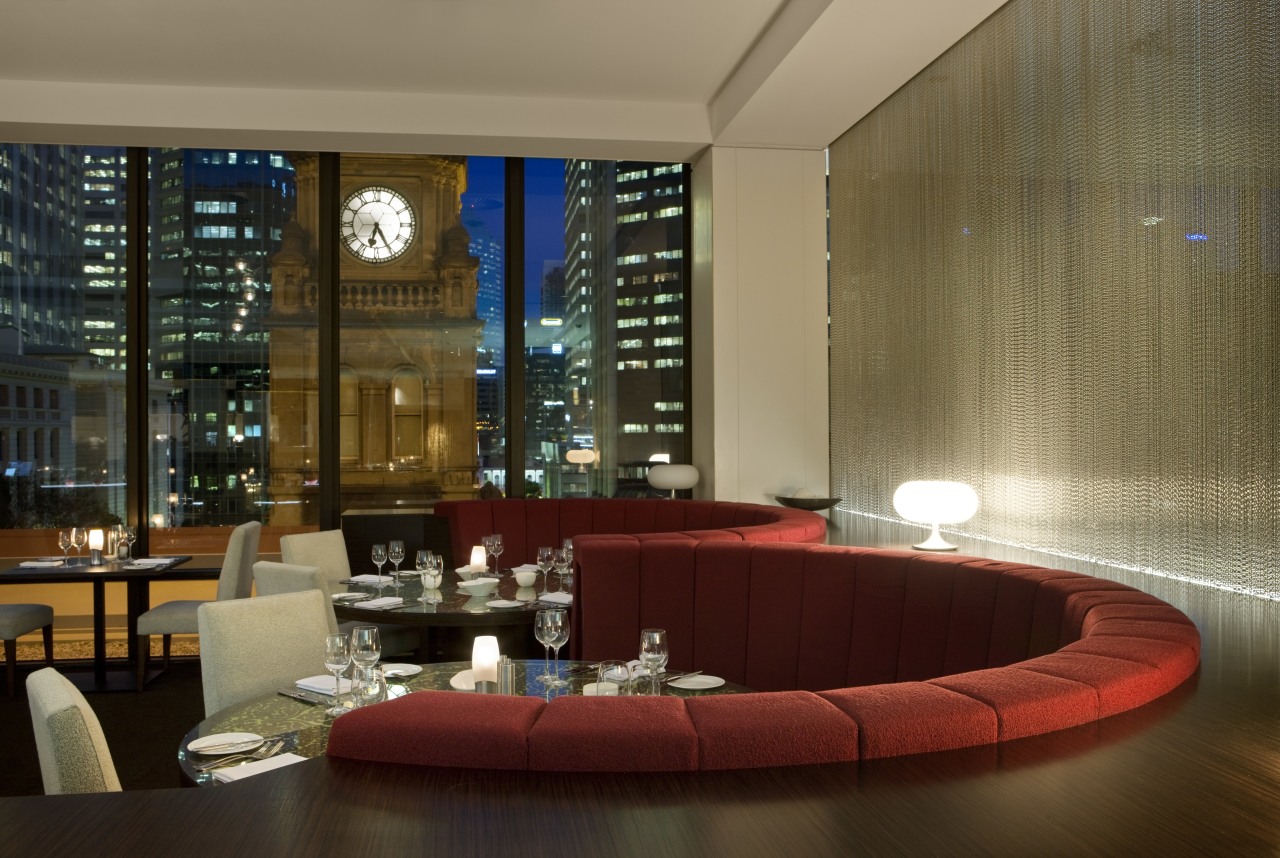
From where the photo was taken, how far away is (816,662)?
11.1 feet

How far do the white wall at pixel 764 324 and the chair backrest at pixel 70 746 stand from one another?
4.58 meters

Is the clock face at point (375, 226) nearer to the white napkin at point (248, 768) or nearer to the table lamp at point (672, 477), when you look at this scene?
the table lamp at point (672, 477)

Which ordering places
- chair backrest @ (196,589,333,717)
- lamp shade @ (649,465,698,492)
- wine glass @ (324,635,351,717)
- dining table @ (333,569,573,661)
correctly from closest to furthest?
1. wine glass @ (324,635,351,717)
2. chair backrest @ (196,589,333,717)
3. dining table @ (333,569,573,661)
4. lamp shade @ (649,465,698,492)

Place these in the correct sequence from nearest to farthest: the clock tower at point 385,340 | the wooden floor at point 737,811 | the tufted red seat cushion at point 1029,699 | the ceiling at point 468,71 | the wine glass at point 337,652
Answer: the wooden floor at point 737,811, the tufted red seat cushion at point 1029,699, the wine glass at point 337,652, the ceiling at point 468,71, the clock tower at point 385,340

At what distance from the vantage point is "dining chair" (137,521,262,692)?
5.27 metres

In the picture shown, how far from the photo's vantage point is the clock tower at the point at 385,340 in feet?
20.7

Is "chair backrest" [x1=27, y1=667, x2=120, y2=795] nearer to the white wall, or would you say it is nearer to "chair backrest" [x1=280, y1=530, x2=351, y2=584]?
"chair backrest" [x1=280, y1=530, x2=351, y2=584]

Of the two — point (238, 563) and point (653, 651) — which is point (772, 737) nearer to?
point (653, 651)

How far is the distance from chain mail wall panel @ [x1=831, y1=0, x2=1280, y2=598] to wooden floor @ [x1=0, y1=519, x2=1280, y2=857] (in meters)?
1.76

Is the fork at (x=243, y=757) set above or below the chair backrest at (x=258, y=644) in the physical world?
below

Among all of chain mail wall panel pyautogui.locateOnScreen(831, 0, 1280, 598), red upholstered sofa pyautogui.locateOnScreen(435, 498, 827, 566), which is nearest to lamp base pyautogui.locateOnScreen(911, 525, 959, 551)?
chain mail wall panel pyautogui.locateOnScreen(831, 0, 1280, 598)

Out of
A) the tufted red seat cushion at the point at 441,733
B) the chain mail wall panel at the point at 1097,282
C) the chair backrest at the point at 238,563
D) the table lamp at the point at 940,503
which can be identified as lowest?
the chair backrest at the point at 238,563

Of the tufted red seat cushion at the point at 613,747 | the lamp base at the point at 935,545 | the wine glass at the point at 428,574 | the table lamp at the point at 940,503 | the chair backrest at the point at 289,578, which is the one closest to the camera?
the tufted red seat cushion at the point at 613,747

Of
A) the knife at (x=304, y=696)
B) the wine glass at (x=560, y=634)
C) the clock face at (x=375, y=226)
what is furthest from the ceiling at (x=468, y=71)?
the knife at (x=304, y=696)
